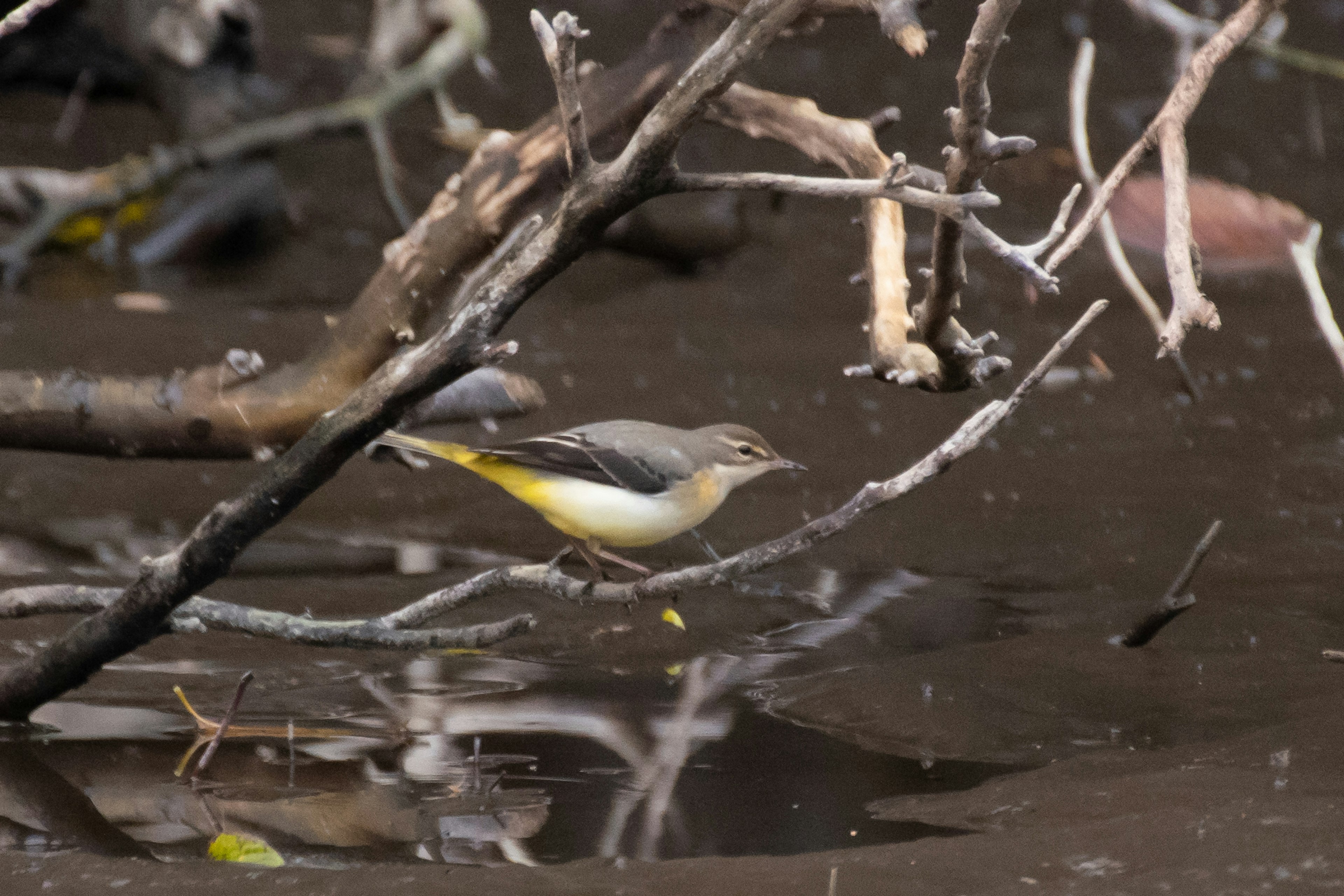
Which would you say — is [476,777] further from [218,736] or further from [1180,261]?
[1180,261]

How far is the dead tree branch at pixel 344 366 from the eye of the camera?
509cm

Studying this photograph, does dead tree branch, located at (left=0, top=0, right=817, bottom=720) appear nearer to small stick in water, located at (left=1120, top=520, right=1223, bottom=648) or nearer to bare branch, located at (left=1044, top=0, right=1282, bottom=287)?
bare branch, located at (left=1044, top=0, right=1282, bottom=287)

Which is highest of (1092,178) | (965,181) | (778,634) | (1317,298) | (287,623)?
(965,181)

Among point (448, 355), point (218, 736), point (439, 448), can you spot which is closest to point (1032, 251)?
point (448, 355)

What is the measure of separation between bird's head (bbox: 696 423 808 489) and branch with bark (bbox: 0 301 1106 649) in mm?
870

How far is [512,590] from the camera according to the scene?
3.35m

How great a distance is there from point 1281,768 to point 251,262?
744cm

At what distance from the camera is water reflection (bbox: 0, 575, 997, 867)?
320 cm

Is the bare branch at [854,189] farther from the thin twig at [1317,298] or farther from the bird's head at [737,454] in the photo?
the bird's head at [737,454]

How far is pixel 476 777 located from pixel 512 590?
1.65 feet

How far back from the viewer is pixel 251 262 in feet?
30.5

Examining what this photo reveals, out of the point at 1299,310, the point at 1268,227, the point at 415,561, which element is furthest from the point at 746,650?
the point at 1299,310

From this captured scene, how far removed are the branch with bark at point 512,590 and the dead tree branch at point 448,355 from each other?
0.60ft

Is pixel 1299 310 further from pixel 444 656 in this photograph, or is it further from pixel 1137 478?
pixel 444 656
